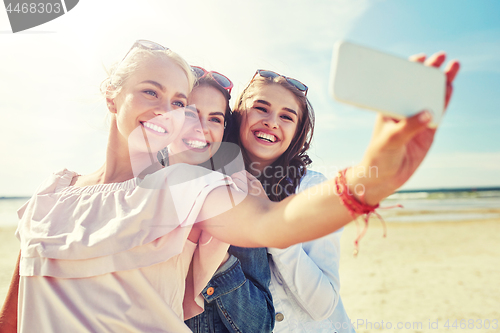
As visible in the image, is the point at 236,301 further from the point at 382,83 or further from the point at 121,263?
the point at 382,83

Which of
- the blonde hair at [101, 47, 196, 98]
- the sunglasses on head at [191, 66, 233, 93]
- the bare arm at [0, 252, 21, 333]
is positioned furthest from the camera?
the sunglasses on head at [191, 66, 233, 93]

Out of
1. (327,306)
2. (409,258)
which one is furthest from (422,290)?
(327,306)

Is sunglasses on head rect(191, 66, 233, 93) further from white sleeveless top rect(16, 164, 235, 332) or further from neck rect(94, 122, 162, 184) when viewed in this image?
white sleeveless top rect(16, 164, 235, 332)

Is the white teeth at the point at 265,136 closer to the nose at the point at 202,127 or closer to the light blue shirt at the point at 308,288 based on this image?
the nose at the point at 202,127

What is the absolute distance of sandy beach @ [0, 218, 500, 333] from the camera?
17.3ft

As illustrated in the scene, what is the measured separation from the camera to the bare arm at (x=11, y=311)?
5.41ft

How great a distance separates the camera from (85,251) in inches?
53.8

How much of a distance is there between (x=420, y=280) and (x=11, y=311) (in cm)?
719

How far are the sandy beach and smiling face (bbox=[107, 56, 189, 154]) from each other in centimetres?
478

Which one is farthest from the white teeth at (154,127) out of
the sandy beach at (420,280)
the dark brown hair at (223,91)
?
the sandy beach at (420,280)

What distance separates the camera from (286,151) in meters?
2.74

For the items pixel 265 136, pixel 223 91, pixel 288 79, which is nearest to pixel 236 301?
pixel 265 136

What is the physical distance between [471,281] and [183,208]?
7.39 m

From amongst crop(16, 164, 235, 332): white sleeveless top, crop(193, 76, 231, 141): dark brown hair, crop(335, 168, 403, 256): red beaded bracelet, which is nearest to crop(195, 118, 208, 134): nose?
crop(193, 76, 231, 141): dark brown hair
